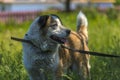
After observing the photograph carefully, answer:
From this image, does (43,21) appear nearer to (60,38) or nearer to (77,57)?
(60,38)

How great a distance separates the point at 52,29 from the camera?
835 cm

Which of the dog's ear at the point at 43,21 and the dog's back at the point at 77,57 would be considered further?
the dog's back at the point at 77,57

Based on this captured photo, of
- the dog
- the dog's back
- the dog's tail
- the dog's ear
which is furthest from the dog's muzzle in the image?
the dog's tail

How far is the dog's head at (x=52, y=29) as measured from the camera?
8.27 meters

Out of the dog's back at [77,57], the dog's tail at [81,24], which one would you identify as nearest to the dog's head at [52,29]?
the dog's back at [77,57]

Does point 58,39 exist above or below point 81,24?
above

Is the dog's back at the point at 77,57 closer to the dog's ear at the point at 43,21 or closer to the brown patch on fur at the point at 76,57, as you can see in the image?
the brown patch on fur at the point at 76,57

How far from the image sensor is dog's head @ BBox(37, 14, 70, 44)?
8266mm

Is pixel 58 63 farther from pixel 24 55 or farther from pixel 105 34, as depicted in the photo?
pixel 105 34

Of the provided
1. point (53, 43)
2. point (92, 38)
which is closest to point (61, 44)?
point (53, 43)

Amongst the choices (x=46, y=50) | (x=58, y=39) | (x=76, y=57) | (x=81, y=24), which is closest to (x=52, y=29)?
(x=58, y=39)

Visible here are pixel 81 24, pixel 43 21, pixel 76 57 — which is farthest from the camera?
pixel 81 24

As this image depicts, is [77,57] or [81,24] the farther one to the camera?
[81,24]

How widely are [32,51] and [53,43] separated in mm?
356
